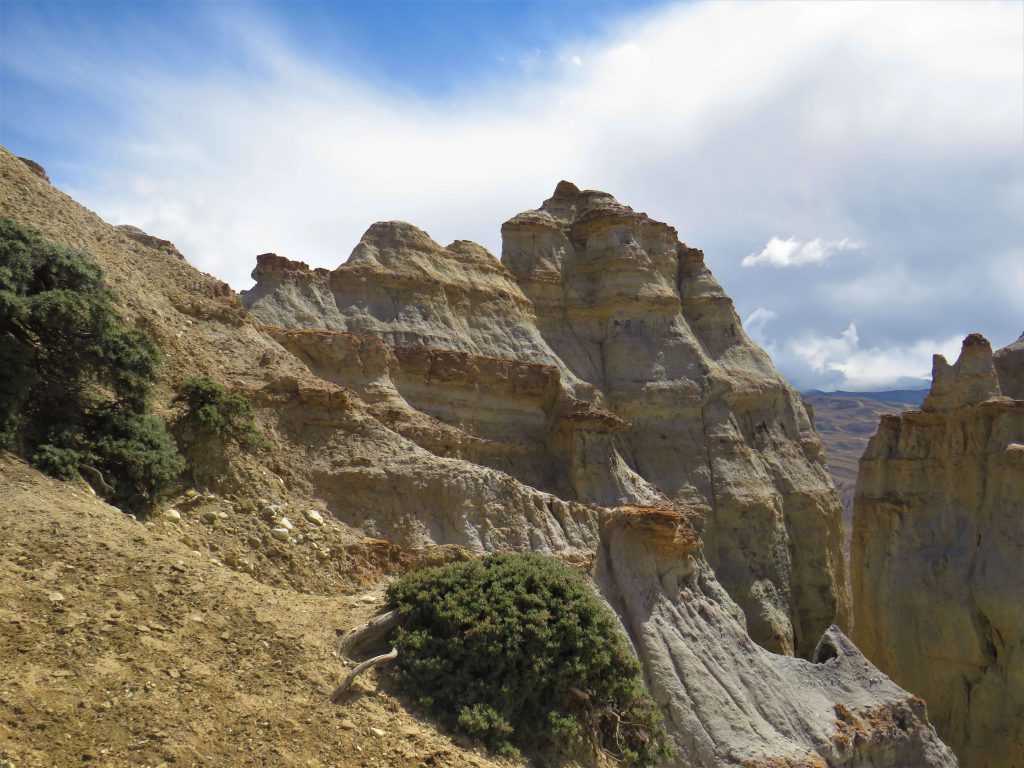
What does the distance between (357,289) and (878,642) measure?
2220 cm

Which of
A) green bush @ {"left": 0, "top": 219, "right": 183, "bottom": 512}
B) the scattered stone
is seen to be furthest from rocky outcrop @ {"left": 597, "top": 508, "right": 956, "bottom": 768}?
green bush @ {"left": 0, "top": 219, "right": 183, "bottom": 512}

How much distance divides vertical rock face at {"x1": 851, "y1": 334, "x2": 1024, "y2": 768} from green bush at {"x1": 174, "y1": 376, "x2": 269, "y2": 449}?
996 inches

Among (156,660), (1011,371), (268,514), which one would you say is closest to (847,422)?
(1011,371)

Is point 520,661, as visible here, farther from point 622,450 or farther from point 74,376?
point 622,450

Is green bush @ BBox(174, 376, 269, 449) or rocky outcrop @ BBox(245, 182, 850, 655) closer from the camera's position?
green bush @ BBox(174, 376, 269, 449)

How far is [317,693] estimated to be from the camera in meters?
9.60

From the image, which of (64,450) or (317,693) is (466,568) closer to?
(317,693)

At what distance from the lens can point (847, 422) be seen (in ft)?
522

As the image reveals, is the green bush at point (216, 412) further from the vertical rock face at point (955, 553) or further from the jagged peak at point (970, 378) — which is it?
the jagged peak at point (970, 378)

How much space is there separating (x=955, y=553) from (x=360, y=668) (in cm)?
2825

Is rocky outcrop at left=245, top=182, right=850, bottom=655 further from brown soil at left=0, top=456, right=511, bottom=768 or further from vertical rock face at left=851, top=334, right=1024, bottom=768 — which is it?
brown soil at left=0, top=456, right=511, bottom=768

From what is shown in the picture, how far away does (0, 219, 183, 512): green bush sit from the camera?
1264 centimetres

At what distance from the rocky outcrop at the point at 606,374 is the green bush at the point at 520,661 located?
12.8 metres

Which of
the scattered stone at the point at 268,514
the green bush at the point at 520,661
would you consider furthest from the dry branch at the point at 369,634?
the scattered stone at the point at 268,514
